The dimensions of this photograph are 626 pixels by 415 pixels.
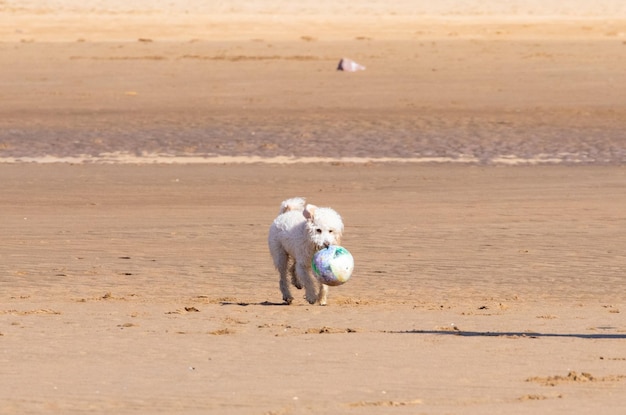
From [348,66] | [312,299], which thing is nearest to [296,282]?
[312,299]

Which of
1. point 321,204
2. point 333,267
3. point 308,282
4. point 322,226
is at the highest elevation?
point 322,226

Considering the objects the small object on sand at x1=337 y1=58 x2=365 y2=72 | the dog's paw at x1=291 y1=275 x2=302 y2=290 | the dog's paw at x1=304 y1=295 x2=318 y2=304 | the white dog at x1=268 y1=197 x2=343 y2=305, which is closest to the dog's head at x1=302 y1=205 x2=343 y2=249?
the white dog at x1=268 y1=197 x2=343 y2=305

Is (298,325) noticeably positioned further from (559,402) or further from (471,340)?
(559,402)

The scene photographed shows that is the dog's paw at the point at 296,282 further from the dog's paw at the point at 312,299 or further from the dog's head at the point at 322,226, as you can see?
the dog's head at the point at 322,226

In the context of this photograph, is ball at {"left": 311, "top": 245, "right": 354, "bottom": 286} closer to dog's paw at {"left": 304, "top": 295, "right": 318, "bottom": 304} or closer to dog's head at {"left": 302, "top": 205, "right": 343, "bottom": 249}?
dog's head at {"left": 302, "top": 205, "right": 343, "bottom": 249}

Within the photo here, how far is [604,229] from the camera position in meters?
12.9

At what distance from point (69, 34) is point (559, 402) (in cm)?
3240

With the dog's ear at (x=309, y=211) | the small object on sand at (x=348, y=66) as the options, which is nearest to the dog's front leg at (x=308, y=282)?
the dog's ear at (x=309, y=211)

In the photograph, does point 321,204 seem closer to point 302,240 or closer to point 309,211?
point 302,240

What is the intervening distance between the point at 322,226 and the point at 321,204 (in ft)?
17.1

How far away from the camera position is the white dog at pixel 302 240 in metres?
9.55

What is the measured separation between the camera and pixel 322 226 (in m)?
9.55

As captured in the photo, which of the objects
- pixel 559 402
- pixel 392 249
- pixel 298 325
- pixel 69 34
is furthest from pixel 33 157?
pixel 69 34

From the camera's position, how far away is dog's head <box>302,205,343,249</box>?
953 cm
